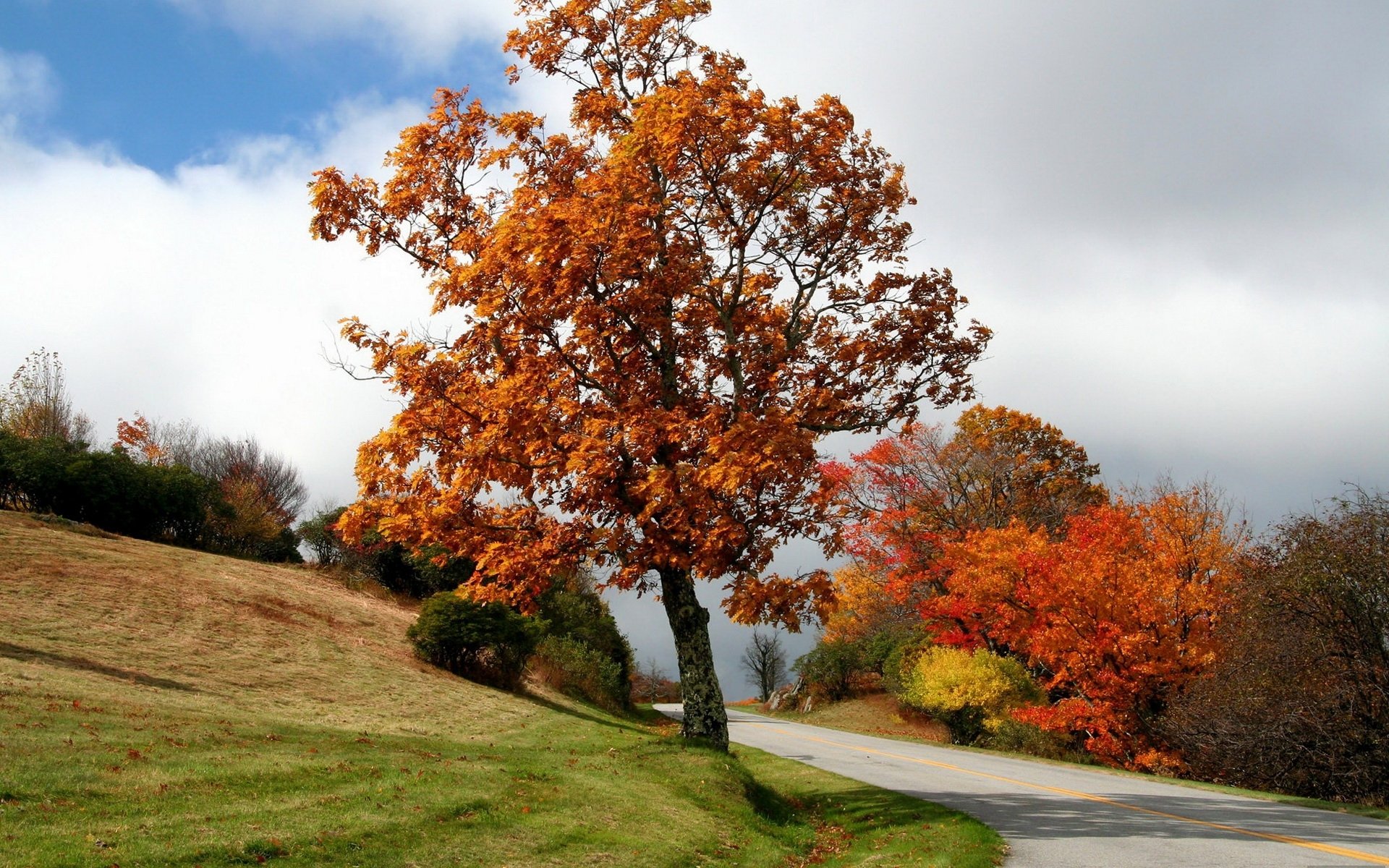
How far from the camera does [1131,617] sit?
26656 millimetres

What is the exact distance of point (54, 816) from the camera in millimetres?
6934

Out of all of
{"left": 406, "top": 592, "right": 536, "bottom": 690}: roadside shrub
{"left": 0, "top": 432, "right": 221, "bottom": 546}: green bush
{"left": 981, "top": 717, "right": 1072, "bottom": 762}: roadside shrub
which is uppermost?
{"left": 0, "top": 432, "right": 221, "bottom": 546}: green bush

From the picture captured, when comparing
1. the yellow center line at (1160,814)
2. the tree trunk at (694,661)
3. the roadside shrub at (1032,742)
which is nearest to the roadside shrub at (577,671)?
the yellow center line at (1160,814)

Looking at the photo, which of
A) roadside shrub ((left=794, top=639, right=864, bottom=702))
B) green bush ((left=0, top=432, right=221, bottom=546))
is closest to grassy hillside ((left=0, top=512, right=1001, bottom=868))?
green bush ((left=0, top=432, right=221, bottom=546))

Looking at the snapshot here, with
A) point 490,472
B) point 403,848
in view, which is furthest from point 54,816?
point 490,472

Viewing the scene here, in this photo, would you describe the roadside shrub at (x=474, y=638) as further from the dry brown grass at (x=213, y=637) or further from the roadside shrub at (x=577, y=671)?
the roadside shrub at (x=577, y=671)

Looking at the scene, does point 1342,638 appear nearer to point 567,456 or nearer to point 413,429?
point 567,456

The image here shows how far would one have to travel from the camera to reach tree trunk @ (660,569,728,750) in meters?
14.6

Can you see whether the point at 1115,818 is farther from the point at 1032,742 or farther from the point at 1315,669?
the point at 1032,742

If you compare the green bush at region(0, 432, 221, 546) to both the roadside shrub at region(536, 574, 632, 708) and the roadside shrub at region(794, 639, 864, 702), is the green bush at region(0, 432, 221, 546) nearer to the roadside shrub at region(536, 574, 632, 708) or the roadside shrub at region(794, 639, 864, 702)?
the roadside shrub at region(536, 574, 632, 708)

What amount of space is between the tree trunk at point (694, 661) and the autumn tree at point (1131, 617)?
16036mm

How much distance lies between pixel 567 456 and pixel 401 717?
8147 millimetres

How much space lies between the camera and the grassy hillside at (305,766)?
7.46 meters

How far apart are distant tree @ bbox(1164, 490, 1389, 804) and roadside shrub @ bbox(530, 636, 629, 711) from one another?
1904 cm
